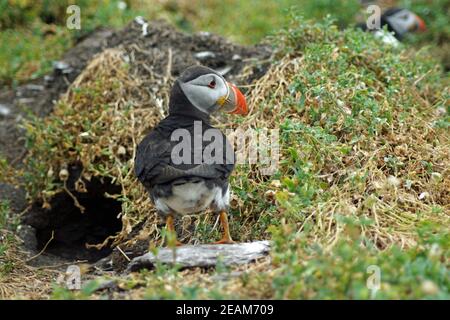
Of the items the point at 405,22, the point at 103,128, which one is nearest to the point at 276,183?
the point at 103,128

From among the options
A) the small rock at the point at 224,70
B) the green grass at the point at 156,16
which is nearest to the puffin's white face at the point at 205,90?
the small rock at the point at 224,70

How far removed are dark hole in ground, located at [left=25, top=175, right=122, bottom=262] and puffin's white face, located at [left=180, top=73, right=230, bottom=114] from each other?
157cm

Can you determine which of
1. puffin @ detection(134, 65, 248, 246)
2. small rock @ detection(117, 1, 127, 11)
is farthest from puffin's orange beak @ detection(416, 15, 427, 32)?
puffin @ detection(134, 65, 248, 246)

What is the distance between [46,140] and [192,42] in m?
1.59

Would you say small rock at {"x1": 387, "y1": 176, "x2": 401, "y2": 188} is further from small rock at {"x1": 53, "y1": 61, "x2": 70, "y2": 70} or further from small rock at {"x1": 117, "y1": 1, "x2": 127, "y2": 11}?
small rock at {"x1": 117, "y1": 1, "x2": 127, "y2": 11}

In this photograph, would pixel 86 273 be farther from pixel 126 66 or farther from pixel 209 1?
pixel 209 1

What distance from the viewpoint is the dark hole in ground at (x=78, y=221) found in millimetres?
5969

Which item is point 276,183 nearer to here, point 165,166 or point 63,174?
point 165,166

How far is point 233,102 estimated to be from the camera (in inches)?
184

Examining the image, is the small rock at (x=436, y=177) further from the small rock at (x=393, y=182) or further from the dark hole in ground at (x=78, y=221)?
the dark hole in ground at (x=78, y=221)

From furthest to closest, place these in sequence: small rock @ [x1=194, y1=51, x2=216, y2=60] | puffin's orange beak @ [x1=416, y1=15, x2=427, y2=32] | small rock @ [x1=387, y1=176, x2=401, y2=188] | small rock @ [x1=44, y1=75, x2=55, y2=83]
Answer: puffin's orange beak @ [x1=416, y1=15, x2=427, y2=32]
small rock @ [x1=44, y1=75, x2=55, y2=83]
small rock @ [x1=194, y1=51, x2=216, y2=60]
small rock @ [x1=387, y1=176, x2=401, y2=188]

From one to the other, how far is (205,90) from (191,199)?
77 cm

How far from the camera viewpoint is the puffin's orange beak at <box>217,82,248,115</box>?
4.65m
